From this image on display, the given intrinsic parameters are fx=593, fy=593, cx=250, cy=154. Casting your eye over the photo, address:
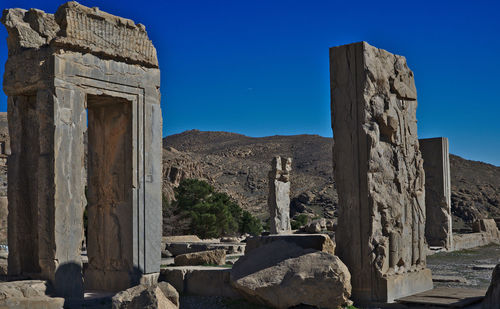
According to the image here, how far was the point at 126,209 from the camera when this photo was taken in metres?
7.98

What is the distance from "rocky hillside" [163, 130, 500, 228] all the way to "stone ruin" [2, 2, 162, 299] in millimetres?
25278

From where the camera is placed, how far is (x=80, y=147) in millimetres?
7141

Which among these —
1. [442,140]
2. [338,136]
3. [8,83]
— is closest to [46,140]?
[8,83]

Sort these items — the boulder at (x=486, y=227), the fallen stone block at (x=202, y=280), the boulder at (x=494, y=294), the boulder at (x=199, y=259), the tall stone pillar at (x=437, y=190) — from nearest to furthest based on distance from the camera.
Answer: the boulder at (x=494, y=294), the fallen stone block at (x=202, y=280), the boulder at (x=199, y=259), the tall stone pillar at (x=437, y=190), the boulder at (x=486, y=227)

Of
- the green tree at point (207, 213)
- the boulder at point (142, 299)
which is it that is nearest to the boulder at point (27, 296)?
the boulder at point (142, 299)

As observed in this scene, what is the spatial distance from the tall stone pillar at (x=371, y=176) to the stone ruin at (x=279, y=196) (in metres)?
12.4

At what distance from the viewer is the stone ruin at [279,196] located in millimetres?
20672

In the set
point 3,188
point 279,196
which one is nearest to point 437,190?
point 279,196

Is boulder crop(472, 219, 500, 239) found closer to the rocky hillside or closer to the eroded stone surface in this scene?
the rocky hillside

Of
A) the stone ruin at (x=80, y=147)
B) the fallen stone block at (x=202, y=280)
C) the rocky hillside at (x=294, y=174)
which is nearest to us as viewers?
the stone ruin at (x=80, y=147)

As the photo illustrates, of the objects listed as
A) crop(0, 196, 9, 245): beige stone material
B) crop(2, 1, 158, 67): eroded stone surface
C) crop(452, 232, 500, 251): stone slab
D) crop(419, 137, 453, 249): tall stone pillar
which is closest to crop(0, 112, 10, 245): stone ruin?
crop(0, 196, 9, 245): beige stone material

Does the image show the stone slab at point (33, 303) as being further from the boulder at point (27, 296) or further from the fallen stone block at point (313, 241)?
the fallen stone block at point (313, 241)

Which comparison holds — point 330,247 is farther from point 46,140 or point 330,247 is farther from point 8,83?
point 8,83

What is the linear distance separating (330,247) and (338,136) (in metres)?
1.46
